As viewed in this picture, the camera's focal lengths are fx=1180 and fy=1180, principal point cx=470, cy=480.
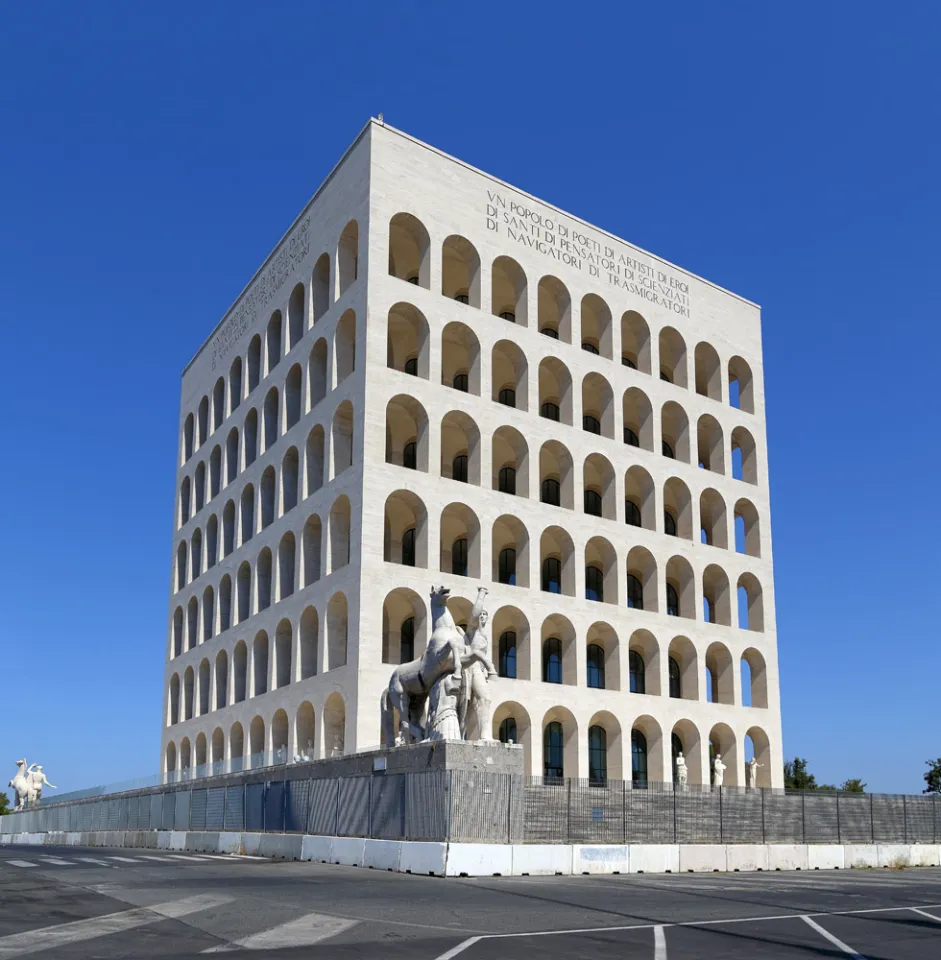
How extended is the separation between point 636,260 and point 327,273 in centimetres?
1605

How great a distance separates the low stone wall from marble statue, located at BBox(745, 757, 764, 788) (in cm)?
1627

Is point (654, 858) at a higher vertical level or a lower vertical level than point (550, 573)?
lower

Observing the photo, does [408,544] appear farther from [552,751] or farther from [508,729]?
[552,751]

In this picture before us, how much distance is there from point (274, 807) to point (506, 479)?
25.5 metres

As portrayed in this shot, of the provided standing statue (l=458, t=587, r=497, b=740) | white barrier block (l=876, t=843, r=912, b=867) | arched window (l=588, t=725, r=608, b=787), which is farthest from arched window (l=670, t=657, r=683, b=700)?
standing statue (l=458, t=587, r=497, b=740)

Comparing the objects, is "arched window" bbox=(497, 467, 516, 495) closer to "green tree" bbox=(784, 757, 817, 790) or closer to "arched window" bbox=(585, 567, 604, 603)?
"arched window" bbox=(585, 567, 604, 603)

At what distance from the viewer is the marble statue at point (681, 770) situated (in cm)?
5288

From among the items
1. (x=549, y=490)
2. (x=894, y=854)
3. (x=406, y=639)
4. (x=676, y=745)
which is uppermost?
(x=549, y=490)

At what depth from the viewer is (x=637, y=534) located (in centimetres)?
5547

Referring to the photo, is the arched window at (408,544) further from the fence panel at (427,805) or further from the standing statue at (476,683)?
the fence panel at (427,805)

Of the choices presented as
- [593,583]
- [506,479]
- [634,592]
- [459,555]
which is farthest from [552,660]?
Result: [506,479]

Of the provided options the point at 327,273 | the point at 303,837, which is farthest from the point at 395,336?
the point at 303,837

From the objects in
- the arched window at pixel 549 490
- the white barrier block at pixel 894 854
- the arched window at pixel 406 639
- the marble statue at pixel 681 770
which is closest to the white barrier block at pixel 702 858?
the white barrier block at pixel 894 854

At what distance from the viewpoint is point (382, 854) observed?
27438mm
